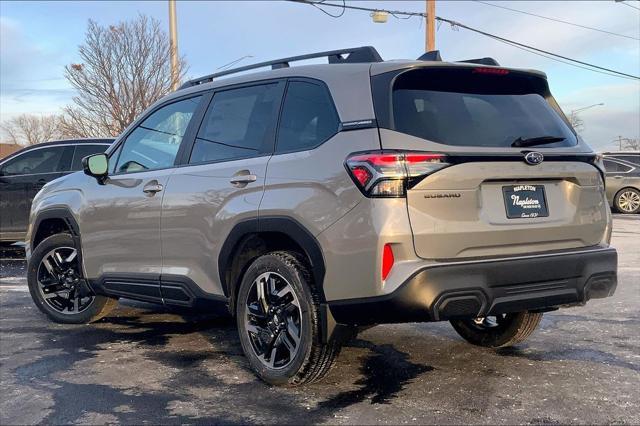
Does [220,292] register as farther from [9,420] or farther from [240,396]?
[9,420]

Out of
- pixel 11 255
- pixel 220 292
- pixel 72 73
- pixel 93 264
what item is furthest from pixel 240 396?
pixel 72 73

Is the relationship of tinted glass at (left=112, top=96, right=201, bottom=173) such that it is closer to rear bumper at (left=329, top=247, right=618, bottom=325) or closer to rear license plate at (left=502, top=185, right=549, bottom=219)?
rear bumper at (left=329, top=247, right=618, bottom=325)

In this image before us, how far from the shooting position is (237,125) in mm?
4738

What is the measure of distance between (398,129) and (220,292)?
1.71 metres

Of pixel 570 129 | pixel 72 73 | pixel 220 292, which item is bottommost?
pixel 220 292

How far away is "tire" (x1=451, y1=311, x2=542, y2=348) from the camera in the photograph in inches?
193

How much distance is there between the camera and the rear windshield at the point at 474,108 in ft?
12.7

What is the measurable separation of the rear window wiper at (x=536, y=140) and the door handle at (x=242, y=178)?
1.59m

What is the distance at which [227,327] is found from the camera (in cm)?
602

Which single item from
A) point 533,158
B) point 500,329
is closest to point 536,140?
point 533,158

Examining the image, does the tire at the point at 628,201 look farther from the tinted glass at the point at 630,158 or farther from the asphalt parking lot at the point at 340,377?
the asphalt parking lot at the point at 340,377

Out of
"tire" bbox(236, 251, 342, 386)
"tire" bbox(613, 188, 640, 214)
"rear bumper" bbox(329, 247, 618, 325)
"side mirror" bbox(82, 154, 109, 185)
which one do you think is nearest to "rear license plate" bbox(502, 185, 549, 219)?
"rear bumper" bbox(329, 247, 618, 325)

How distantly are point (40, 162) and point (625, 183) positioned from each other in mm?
15104

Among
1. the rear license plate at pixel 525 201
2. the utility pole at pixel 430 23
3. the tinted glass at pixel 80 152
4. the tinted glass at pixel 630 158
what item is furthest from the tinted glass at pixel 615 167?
the rear license plate at pixel 525 201
